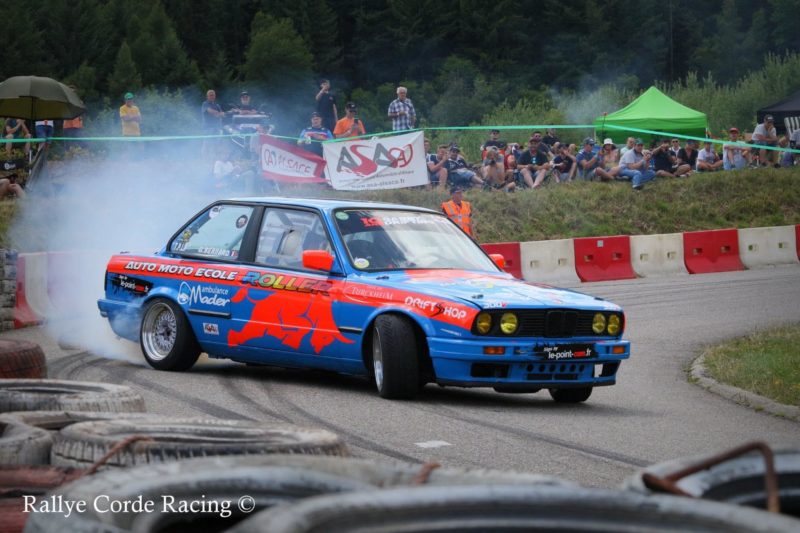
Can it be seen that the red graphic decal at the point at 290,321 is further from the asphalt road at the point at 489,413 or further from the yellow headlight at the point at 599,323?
the yellow headlight at the point at 599,323

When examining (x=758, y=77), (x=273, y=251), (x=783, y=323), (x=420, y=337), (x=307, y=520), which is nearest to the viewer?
(x=307, y=520)

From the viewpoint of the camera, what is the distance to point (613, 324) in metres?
9.52

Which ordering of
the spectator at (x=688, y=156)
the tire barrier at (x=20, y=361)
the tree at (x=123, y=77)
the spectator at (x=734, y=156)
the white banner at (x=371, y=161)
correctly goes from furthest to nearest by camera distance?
the tree at (x=123, y=77)
the spectator at (x=734, y=156)
the spectator at (x=688, y=156)
the white banner at (x=371, y=161)
the tire barrier at (x=20, y=361)

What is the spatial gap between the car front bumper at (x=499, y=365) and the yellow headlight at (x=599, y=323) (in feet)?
0.42

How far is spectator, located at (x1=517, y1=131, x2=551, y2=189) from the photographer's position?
84.8 feet

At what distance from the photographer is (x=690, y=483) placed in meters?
3.21

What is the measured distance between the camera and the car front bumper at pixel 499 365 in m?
8.94

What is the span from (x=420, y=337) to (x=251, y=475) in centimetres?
590

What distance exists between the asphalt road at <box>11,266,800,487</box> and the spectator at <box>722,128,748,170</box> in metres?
17.2

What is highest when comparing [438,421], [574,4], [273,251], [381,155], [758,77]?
[574,4]

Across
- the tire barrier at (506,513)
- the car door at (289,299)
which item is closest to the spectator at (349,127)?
the car door at (289,299)

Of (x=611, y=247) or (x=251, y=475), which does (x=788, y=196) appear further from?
(x=251, y=475)

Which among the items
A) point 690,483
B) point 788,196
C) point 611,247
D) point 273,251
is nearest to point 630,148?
point 788,196

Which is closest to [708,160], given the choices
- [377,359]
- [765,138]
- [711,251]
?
[765,138]
